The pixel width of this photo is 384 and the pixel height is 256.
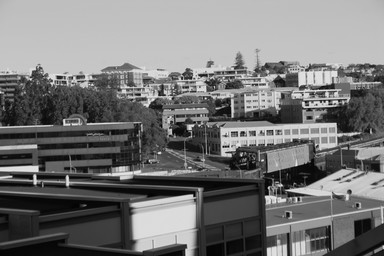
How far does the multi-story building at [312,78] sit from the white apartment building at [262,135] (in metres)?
21.4

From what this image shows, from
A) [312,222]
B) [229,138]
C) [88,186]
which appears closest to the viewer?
[88,186]

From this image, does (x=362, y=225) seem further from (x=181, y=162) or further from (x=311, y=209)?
(x=181, y=162)

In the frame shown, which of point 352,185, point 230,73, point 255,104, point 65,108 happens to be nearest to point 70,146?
point 65,108

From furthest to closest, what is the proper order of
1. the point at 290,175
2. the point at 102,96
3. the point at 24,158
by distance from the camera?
the point at 102,96, the point at 290,175, the point at 24,158

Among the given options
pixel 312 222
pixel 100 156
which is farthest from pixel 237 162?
pixel 312 222

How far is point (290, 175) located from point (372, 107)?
31.1 feet

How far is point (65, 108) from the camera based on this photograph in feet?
69.7

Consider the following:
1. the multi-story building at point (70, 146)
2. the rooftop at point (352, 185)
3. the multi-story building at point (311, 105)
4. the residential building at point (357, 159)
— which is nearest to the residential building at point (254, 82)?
the multi-story building at point (311, 105)

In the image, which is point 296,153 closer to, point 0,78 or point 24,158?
point 24,158

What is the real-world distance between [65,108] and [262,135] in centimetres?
628

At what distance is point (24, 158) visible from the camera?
17.0 metres

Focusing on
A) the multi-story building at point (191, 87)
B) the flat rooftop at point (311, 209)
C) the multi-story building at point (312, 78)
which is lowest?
the flat rooftop at point (311, 209)

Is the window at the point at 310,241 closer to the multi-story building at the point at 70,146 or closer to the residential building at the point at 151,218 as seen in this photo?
the residential building at the point at 151,218

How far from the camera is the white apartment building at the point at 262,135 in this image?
79.5 ft
